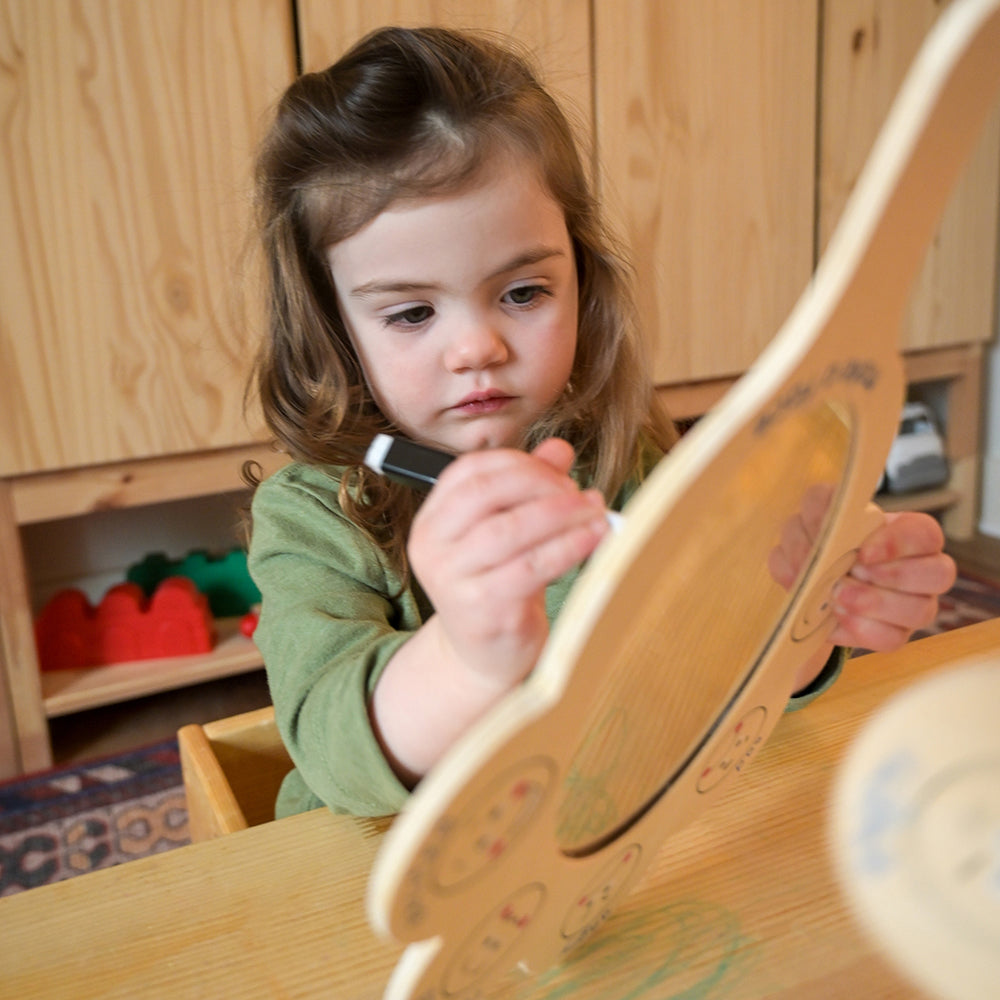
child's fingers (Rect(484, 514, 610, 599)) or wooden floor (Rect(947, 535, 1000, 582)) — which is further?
wooden floor (Rect(947, 535, 1000, 582))

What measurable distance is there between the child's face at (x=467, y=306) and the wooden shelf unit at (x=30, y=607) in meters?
0.70

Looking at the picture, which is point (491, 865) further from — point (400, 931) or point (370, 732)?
point (370, 732)

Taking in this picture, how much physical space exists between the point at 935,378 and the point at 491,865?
1.92 m

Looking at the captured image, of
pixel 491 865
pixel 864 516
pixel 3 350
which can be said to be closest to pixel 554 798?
pixel 491 865

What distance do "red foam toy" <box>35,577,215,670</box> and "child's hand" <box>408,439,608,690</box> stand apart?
114 centimetres

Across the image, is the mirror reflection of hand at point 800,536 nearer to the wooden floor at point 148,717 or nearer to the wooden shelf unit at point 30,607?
the wooden shelf unit at point 30,607

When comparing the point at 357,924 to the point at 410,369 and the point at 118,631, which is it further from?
the point at 118,631

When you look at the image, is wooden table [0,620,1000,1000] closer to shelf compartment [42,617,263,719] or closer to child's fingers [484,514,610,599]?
child's fingers [484,514,610,599]

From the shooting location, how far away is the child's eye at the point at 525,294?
56 centimetres

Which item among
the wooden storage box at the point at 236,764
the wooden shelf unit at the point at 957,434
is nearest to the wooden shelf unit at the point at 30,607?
the wooden storage box at the point at 236,764

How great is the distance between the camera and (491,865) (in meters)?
0.23

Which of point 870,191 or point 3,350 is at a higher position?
point 870,191

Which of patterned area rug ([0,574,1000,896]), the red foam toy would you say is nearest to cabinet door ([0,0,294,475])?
the red foam toy

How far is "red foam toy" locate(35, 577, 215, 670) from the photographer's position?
1343 mm
